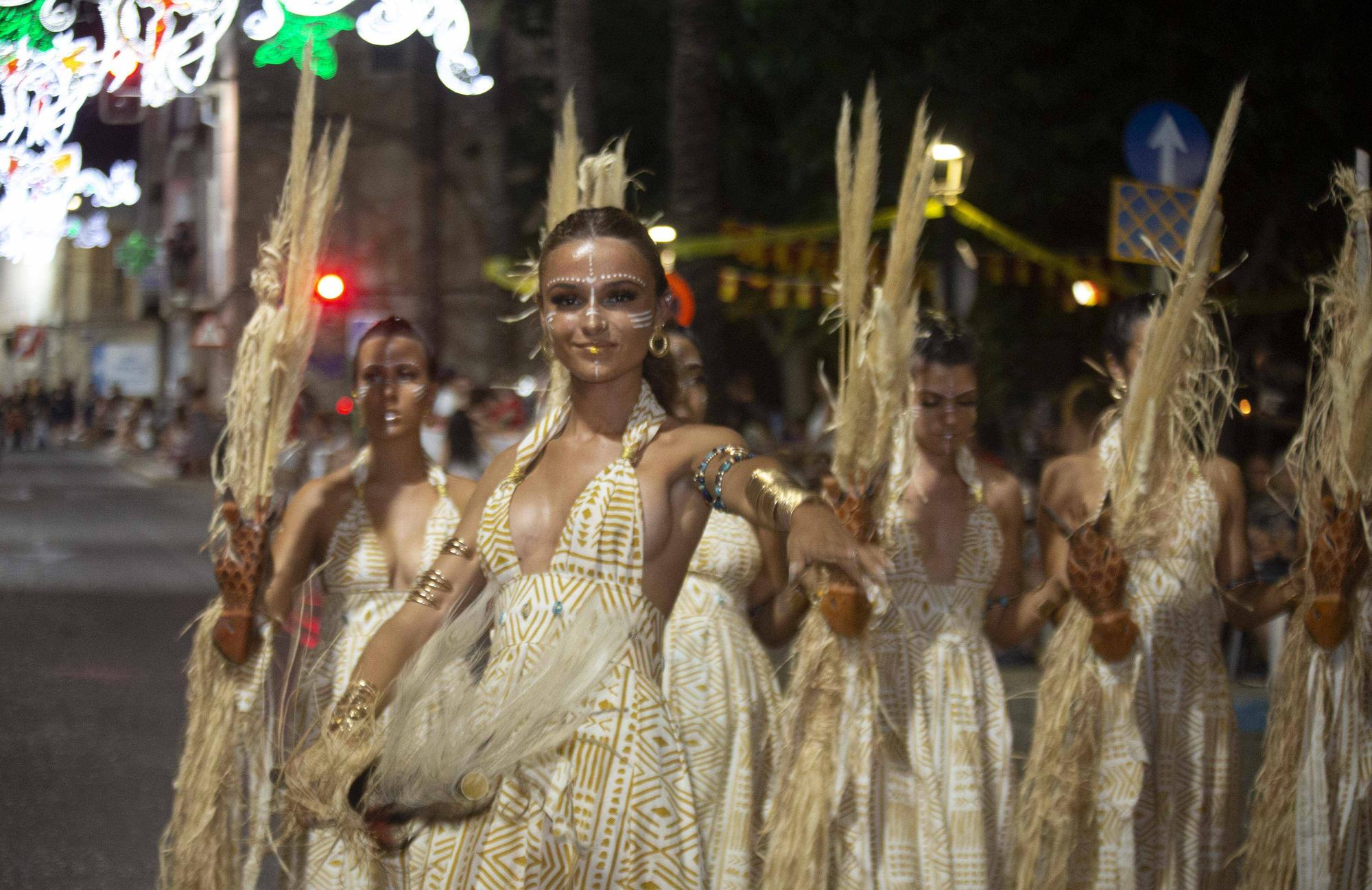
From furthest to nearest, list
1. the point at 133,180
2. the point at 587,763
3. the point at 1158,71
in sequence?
1. the point at 1158,71
2. the point at 133,180
3. the point at 587,763

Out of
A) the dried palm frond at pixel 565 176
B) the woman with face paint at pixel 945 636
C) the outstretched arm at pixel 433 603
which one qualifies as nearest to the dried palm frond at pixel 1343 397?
the woman with face paint at pixel 945 636

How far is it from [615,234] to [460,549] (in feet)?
2.18

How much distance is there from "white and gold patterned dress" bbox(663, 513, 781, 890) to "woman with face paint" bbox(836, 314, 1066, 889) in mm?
351

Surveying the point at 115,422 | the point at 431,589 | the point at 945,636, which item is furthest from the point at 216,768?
the point at 115,422

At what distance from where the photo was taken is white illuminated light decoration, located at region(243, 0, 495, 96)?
5.33 m

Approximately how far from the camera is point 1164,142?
8.77 metres

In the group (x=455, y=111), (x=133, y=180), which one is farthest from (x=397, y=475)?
(x=455, y=111)

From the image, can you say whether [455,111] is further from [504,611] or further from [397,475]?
[504,611]

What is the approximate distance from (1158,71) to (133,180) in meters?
10.3

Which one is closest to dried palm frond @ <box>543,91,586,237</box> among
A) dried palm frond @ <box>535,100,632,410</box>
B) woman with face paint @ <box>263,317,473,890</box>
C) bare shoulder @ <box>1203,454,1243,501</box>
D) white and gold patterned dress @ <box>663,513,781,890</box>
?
dried palm frond @ <box>535,100,632,410</box>

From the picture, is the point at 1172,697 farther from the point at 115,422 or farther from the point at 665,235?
the point at 115,422

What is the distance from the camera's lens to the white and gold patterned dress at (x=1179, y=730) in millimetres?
4754

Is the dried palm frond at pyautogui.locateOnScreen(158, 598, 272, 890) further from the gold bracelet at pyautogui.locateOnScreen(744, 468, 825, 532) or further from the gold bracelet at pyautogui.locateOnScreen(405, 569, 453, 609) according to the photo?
the gold bracelet at pyautogui.locateOnScreen(744, 468, 825, 532)

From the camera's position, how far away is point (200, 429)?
2541 centimetres
